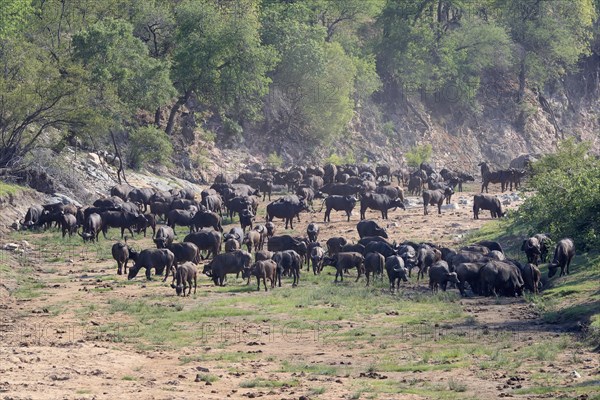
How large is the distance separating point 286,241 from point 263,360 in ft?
49.7

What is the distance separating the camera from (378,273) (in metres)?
35.1

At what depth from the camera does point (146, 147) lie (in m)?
62.0

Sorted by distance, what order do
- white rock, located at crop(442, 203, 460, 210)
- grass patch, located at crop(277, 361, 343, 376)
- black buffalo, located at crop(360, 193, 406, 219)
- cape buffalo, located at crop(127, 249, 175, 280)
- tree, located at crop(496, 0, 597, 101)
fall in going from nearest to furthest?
grass patch, located at crop(277, 361, 343, 376) < cape buffalo, located at crop(127, 249, 175, 280) < black buffalo, located at crop(360, 193, 406, 219) < white rock, located at crop(442, 203, 460, 210) < tree, located at crop(496, 0, 597, 101)

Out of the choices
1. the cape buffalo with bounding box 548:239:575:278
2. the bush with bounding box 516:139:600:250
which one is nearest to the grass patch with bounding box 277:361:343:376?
the bush with bounding box 516:139:600:250

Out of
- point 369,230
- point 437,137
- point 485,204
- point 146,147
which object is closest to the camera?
point 369,230

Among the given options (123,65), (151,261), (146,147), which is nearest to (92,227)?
(151,261)

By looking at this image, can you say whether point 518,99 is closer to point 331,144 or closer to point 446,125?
point 446,125

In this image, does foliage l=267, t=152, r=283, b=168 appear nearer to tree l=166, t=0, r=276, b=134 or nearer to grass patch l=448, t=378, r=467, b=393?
tree l=166, t=0, r=276, b=134

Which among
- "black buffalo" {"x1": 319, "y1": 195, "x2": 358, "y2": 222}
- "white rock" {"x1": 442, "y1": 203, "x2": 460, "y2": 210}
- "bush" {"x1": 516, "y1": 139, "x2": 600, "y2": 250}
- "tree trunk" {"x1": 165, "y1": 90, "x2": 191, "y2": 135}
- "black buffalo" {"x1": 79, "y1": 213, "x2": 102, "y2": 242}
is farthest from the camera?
"tree trunk" {"x1": 165, "y1": 90, "x2": 191, "y2": 135}

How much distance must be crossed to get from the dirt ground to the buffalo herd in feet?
5.51

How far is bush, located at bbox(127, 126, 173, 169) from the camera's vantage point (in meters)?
61.5

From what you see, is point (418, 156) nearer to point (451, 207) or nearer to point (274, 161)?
point (274, 161)

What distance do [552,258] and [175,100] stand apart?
40.4 metres

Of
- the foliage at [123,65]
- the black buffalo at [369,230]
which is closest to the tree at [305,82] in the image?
the foliage at [123,65]
